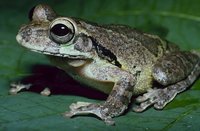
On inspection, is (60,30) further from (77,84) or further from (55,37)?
(77,84)

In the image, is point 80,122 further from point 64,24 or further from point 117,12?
point 117,12

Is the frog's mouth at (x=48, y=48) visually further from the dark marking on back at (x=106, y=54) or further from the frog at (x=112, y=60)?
the dark marking on back at (x=106, y=54)

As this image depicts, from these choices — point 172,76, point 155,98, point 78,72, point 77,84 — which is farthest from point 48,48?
point 172,76

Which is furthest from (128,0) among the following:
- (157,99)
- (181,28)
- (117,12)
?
(157,99)

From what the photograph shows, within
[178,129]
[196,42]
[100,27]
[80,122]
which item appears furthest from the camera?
[196,42]

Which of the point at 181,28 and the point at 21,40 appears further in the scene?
the point at 181,28

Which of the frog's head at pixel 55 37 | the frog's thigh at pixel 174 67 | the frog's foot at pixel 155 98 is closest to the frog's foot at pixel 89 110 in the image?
the frog's foot at pixel 155 98
